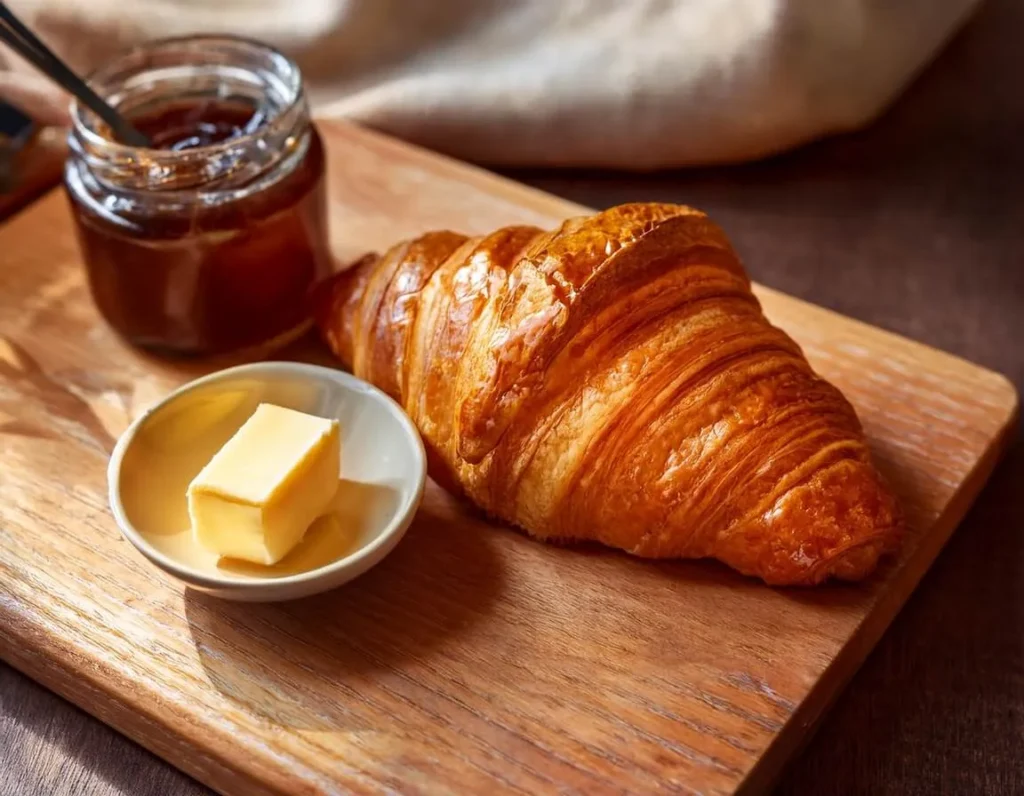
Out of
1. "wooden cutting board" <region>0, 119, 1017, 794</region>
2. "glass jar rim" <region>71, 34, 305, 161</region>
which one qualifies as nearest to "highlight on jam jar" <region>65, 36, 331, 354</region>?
"glass jar rim" <region>71, 34, 305, 161</region>

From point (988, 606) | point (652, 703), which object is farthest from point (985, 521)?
point (652, 703)

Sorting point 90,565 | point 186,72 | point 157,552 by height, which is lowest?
point 90,565

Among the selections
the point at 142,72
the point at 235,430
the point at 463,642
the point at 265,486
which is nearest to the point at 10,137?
the point at 142,72

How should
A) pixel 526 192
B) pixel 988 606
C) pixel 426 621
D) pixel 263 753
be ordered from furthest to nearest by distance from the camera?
→ pixel 526 192
pixel 988 606
pixel 426 621
pixel 263 753

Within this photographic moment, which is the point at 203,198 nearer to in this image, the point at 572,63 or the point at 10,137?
the point at 10,137

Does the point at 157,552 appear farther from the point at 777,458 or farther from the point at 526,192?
the point at 526,192

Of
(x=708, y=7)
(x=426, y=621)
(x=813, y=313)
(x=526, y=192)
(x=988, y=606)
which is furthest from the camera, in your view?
(x=708, y=7)

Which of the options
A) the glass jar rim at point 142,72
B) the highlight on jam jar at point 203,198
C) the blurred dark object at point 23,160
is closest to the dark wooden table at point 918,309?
the highlight on jam jar at point 203,198
